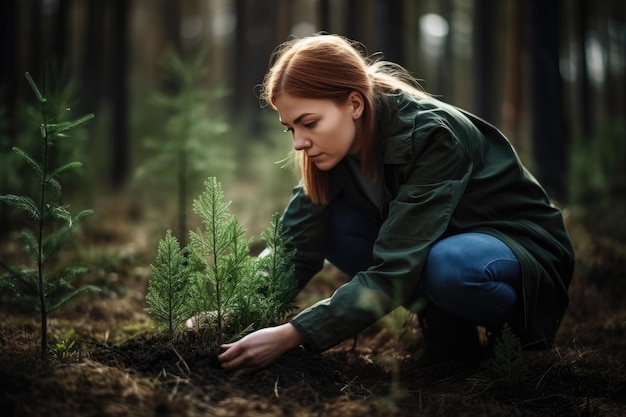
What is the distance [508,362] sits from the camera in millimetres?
2408

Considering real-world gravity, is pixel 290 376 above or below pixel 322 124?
below

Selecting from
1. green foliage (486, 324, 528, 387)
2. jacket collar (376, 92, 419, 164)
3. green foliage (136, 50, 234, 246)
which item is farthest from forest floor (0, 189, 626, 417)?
green foliage (136, 50, 234, 246)

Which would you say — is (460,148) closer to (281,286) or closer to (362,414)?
(281,286)

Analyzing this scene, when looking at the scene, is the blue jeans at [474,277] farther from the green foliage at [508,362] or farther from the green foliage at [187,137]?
the green foliage at [187,137]

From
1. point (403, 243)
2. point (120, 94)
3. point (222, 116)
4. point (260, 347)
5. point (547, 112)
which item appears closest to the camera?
point (260, 347)

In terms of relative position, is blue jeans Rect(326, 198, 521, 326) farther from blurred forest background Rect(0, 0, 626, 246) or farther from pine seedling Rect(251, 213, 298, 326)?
blurred forest background Rect(0, 0, 626, 246)

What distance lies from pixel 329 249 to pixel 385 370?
0.72 meters

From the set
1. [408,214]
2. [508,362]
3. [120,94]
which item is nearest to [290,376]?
[408,214]

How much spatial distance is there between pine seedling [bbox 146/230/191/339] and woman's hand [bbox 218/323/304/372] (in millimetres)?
401

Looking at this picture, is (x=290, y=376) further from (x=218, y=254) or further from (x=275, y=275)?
(x=218, y=254)

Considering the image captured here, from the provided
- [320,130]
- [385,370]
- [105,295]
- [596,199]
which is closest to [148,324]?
[105,295]

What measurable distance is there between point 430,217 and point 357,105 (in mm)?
643

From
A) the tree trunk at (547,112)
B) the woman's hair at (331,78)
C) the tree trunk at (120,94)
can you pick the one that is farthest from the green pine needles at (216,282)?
the tree trunk at (120,94)

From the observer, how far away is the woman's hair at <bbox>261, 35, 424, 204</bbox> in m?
2.48
